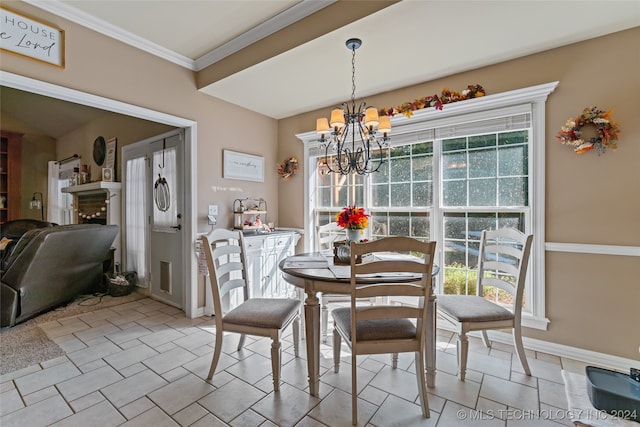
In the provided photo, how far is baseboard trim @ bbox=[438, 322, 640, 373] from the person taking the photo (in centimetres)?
222

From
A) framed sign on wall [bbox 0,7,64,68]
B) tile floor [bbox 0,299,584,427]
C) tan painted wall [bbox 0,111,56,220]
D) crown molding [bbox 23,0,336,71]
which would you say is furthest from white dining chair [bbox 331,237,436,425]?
tan painted wall [bbox 0,111,56,220]

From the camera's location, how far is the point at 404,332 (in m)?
1.75

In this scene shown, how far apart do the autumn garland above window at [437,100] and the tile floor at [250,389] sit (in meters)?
2.27

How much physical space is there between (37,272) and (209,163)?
82.2 inches

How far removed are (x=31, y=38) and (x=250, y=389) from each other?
2.99 metres

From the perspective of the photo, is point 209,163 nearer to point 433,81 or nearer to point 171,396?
point 171,396

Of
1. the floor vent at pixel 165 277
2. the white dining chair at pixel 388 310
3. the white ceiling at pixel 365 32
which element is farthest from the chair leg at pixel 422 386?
the floor vent at pixel 165 277

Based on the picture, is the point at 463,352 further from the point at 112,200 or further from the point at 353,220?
the point at 112,200

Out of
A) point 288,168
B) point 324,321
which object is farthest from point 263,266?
point 288,168

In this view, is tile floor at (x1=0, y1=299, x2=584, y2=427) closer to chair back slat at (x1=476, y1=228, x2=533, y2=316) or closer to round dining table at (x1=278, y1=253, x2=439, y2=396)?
round dining table at (x1=278, y1=253, x2=439, y2=396)

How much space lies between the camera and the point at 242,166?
3.79 metres

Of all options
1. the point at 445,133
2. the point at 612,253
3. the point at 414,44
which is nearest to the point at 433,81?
the point at 445,133

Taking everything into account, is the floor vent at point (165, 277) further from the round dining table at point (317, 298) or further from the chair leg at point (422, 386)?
the chair leg at point (422, 386)

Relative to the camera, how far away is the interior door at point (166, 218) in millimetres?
3527
